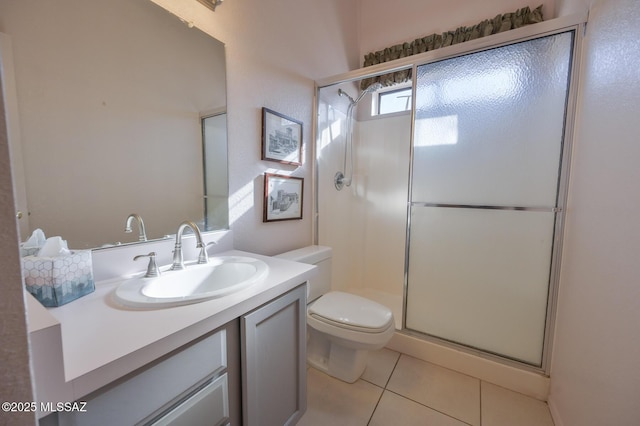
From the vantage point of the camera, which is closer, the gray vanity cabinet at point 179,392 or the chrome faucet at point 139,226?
the gray vanity cabinet at point 179,392

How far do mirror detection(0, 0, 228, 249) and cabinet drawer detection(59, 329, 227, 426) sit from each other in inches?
23.0

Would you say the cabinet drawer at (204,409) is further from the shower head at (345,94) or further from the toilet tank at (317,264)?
the shower head at (345,94)

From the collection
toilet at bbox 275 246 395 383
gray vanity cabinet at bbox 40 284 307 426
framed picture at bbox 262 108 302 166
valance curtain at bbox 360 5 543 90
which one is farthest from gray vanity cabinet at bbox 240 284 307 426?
valance curtain at bbox 360 5 543 90

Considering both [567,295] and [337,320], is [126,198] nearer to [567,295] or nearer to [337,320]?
[337,320]

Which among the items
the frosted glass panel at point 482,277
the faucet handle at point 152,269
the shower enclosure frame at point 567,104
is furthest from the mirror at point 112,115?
the frosted glass panel at point 482,277

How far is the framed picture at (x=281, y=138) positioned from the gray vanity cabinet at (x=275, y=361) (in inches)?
35.5

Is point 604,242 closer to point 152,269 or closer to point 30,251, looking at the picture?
point 152,269

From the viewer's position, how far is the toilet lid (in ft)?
4.48

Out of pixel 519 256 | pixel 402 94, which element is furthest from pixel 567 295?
pixel 402 94

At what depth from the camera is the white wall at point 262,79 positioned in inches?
53.2

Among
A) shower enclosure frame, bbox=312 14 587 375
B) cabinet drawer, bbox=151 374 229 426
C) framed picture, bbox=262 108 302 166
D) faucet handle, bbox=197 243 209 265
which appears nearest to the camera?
cabinet drawer, bbox=151 374 229 426

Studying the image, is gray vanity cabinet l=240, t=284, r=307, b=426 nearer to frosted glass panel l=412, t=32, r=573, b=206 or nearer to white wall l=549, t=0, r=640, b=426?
white wall l=549, t=0, r=640, b=426

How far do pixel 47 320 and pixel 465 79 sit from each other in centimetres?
203

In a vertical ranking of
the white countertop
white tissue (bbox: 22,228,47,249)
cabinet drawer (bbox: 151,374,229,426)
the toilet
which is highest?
white tissue (bbox: 22,228,47,249)
